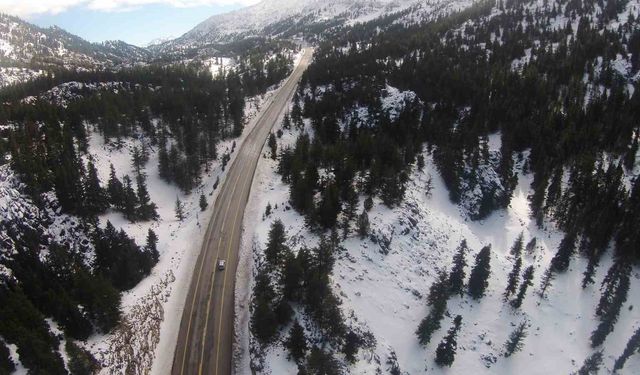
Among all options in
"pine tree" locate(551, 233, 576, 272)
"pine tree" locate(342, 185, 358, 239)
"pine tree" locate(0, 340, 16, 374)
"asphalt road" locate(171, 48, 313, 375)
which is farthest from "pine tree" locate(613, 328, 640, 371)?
"pine tree" locate(0, 340, 16, 374)

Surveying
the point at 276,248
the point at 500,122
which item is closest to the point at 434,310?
the point at 276,248

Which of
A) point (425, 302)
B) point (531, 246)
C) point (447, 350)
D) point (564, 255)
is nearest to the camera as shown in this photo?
point (447, 350)

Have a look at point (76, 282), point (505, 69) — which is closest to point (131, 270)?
point (76, 282)

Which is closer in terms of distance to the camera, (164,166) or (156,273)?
(156,273)

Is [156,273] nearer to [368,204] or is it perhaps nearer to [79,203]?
[79,203]

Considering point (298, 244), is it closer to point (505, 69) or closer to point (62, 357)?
point (62, 357)

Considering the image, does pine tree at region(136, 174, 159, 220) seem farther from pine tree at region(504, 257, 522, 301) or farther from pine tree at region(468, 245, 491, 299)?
pine tree at region(504, 257, 522, 301)
